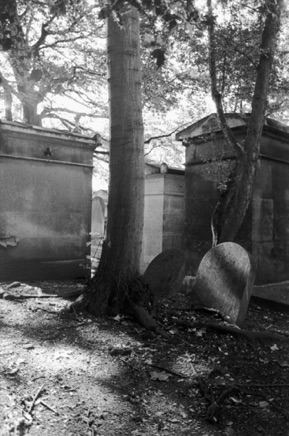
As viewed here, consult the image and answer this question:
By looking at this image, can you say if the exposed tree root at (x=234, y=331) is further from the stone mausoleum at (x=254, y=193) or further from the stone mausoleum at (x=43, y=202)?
the stone mausoleum at (x=43, y=202)

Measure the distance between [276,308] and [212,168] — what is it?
9.85 ft

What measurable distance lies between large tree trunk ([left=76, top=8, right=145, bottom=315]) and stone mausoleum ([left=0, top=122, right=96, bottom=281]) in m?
3.38

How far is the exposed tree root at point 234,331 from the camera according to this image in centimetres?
416

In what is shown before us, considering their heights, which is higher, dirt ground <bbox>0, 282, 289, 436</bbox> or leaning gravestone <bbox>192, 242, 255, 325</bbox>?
leaning gravestone <bbox>192, 242, 255, 325</bbox>

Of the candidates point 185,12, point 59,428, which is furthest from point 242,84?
point 59,428

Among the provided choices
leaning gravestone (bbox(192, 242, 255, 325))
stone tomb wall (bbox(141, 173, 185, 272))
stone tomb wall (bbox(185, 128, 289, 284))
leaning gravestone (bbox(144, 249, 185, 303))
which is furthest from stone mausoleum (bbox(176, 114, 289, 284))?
leaning gravestone (bbox(192, 242, 255, 325))

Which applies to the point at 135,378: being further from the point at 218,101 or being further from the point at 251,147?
the point at 218,101

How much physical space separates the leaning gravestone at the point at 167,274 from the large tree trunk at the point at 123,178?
5.29 feet

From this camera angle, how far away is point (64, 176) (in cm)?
793

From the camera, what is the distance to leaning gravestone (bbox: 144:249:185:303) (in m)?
6.01

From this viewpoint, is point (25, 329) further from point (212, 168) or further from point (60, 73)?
point (60, 73)

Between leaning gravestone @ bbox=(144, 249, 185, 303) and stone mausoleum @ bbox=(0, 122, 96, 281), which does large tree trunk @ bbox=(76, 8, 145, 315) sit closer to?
leaning gravestone @ bbox=(144, 249, 185, 303)

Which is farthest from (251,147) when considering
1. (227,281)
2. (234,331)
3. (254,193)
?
(234,331)

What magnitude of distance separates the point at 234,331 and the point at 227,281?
943 millimetres
